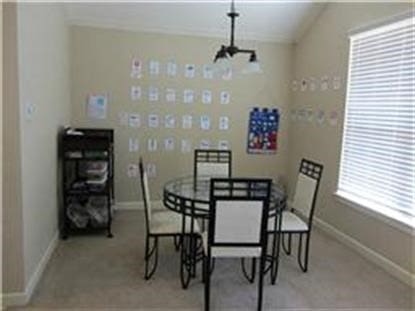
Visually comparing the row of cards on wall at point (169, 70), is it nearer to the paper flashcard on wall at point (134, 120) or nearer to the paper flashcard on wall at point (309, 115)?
the paper flashcard on wall at point (134, 120)

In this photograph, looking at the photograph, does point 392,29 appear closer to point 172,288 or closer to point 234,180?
point 234,180

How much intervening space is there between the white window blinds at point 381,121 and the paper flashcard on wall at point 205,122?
179cm

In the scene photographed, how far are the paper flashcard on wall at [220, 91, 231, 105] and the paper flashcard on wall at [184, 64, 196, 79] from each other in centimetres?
47

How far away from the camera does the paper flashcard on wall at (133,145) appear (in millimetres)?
5113

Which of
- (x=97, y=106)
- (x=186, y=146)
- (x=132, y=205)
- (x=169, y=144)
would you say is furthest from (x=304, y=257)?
(x=97, y=106)

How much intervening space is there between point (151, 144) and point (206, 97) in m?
0.95

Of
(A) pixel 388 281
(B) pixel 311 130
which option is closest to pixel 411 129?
(A) pixel 388 281

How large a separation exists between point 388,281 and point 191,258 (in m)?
1.67

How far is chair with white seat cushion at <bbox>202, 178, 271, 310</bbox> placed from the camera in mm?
2672

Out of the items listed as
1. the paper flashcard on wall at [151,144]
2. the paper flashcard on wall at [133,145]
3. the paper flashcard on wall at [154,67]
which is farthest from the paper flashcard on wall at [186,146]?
the paper flashcard on wall at [154,67]

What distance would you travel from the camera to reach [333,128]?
451 cm

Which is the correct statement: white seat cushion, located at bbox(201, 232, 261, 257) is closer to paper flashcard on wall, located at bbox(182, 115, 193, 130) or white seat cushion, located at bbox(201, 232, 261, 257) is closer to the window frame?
the window frame

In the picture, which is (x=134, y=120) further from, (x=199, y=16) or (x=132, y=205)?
(x=199, y=16)

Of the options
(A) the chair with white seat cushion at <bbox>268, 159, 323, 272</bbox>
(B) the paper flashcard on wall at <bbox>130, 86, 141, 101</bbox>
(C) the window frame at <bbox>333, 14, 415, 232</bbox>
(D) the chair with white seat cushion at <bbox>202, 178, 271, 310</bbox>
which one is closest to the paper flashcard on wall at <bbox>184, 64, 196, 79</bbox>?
(B) the paper flashcard on wall at <bbox>130, 86, 141, 101</bbox>
